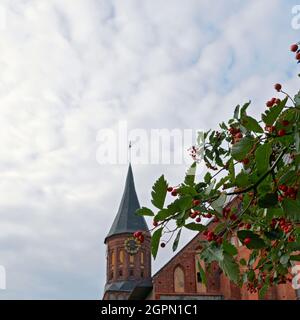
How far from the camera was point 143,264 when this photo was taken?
142 feet

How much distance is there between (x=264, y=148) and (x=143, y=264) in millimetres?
42816

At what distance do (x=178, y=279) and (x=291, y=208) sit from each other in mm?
18978

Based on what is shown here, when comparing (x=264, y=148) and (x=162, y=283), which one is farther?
(x=162, y=283)

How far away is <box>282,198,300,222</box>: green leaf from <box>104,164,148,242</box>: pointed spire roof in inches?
1554

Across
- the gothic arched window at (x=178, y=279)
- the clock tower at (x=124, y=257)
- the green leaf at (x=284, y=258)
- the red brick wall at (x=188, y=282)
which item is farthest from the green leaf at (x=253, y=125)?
the clock tower at (x=124, y=257)

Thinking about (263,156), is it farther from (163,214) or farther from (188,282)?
(188,282)

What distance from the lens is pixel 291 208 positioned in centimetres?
183

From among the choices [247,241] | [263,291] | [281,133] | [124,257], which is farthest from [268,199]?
[124,257]

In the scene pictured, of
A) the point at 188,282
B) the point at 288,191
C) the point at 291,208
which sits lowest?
the point at 291,208

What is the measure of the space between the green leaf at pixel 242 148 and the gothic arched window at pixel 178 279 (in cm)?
1874
